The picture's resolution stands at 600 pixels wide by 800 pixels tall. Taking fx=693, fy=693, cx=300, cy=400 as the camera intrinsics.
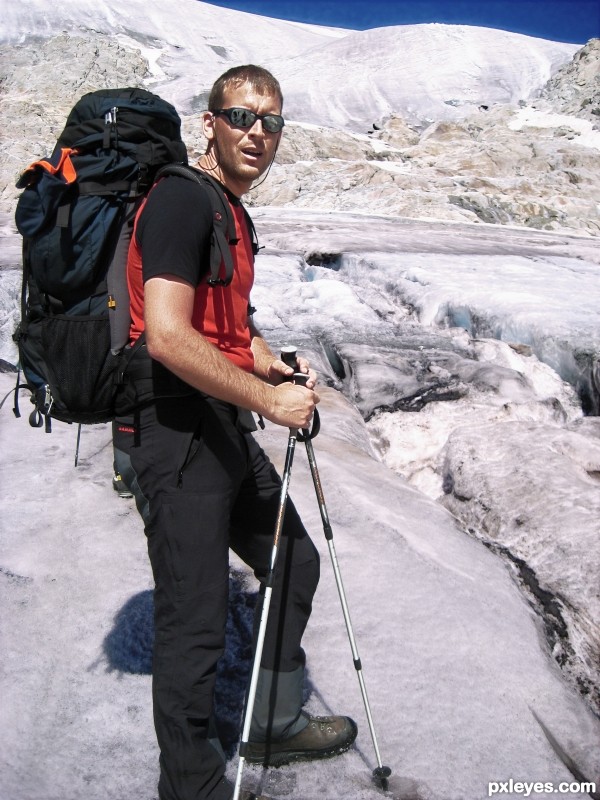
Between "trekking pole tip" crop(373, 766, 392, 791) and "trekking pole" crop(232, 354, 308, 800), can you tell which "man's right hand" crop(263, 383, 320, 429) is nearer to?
"trekking pole" crop(232, 354, 308, 800)

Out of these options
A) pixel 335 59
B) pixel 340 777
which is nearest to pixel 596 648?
pixel 340 777

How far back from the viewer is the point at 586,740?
8.86 feet

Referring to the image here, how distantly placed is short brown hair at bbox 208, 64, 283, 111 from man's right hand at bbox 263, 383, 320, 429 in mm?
910

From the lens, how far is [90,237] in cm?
193

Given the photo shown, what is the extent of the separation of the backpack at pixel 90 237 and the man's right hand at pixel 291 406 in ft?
1.25

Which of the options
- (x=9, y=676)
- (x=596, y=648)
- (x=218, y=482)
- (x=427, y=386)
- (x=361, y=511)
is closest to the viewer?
(x=218, y=482)

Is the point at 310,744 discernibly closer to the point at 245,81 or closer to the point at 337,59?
the point at 245,81

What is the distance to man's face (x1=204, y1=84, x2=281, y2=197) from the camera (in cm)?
211

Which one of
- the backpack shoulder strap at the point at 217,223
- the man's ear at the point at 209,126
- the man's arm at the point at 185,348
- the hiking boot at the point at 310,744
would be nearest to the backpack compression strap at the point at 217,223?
the backpack shoulder strap at the point at 217,223

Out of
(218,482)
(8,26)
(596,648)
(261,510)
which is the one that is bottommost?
(596,648)

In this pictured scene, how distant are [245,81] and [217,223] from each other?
54 centimetres

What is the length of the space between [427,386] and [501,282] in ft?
14.3

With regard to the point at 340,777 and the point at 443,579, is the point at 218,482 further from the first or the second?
the point at 443,579

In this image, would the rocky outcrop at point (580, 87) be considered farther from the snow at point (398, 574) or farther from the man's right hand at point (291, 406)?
the man's right hand at point (291, 406)
